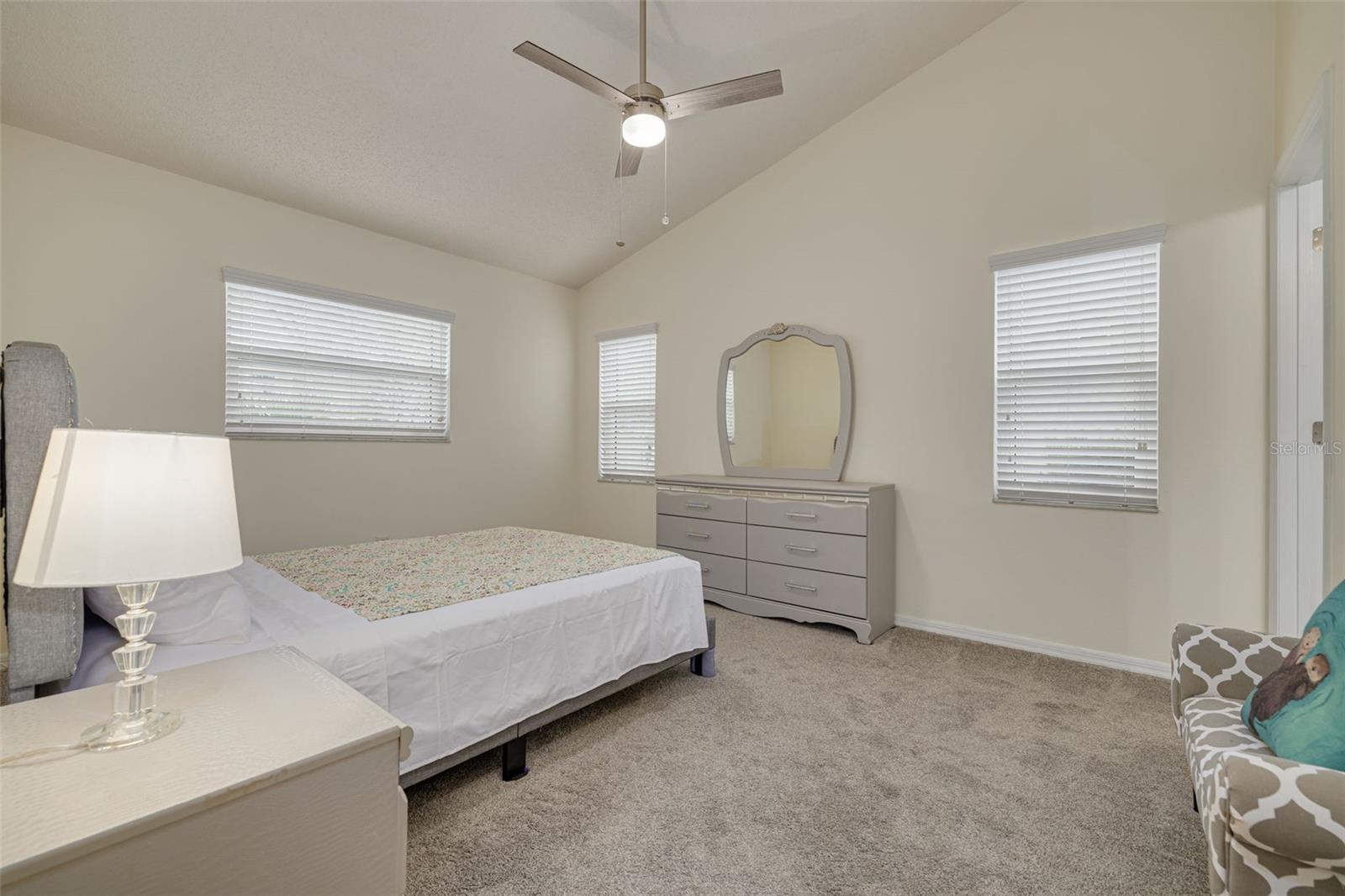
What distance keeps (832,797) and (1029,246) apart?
9.85ft

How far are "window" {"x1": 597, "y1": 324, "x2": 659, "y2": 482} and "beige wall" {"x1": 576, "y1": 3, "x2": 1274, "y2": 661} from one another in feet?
2.40

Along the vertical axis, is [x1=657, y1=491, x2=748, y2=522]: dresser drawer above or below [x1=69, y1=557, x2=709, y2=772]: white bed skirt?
above

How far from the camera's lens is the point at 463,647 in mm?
1841

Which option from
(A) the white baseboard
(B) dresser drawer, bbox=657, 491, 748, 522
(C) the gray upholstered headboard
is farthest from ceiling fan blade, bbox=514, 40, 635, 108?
(A) the white baseboard

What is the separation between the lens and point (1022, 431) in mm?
3301

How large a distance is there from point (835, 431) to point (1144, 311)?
67.9 inches

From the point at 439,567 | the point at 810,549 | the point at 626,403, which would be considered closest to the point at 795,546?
the point at 810,549

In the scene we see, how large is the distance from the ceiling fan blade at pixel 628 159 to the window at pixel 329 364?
2.29 metres

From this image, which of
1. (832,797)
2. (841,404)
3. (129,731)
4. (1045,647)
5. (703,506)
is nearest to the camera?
(129,731)

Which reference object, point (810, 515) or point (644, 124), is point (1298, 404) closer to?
point (810, 515)

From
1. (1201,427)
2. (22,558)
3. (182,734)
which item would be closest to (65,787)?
(182,734)

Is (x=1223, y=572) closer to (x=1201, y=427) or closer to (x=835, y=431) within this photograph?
(x=1201, y=427)

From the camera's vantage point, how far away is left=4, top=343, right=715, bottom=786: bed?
121 centimetres

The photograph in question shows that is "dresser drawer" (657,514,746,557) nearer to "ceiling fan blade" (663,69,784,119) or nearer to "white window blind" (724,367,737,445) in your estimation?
"white window blind" (724,367,737,445)
